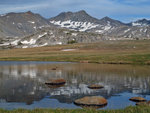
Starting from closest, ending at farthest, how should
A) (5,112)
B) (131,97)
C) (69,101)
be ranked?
(5,112) → (69,101) → (131,97)

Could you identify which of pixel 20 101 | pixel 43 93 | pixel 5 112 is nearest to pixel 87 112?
pixel 5 112

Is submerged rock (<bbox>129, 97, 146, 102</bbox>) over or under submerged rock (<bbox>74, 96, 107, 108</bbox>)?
under

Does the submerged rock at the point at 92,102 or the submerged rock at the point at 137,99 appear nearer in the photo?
the submerged rock at the point at 92,102

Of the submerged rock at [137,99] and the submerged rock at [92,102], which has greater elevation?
the submerged rock at [92,102]

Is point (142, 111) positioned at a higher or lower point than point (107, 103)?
higher

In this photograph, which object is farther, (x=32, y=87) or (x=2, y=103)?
(x=32, y=87)

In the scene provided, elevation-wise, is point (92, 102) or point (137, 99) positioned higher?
point (92, 102)

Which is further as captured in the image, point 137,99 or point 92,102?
point 137,99

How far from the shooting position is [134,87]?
164 ft

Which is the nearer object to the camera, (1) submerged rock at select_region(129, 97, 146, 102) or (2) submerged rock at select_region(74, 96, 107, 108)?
(2) submerged rock at select_region(74, 96, 107, 108)

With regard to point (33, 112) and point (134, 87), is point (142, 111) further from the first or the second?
point (134, 87)

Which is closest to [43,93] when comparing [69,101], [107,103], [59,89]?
[59,89]

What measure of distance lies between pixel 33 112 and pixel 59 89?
2141 cm

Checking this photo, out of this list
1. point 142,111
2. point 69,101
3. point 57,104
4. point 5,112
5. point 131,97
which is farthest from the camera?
point 131,97
